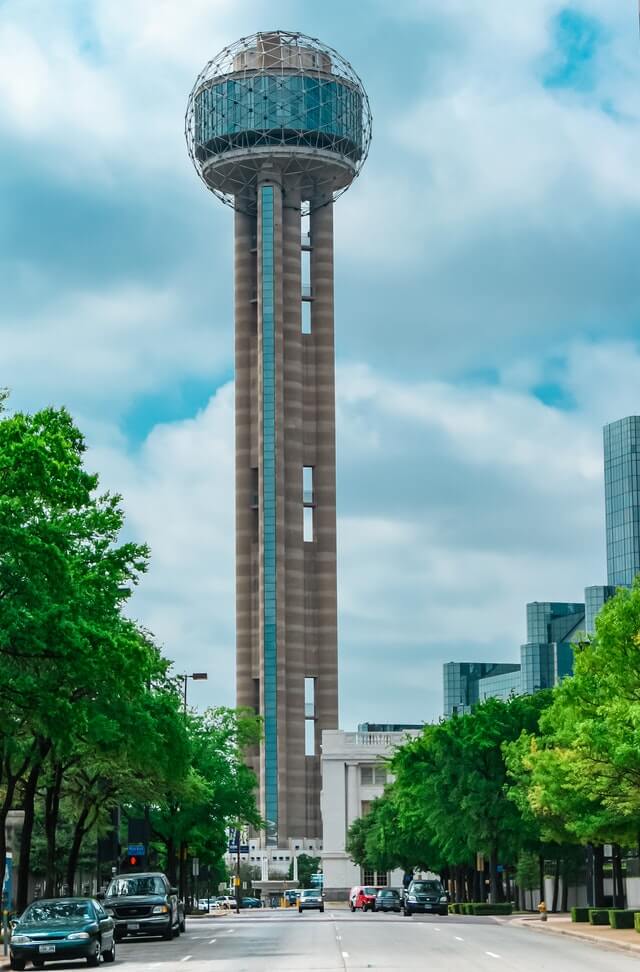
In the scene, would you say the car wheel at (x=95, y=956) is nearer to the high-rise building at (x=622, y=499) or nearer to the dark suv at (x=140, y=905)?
the dark suv at (x=140, y=905)

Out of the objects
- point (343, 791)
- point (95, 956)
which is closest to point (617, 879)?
point (95, 956)

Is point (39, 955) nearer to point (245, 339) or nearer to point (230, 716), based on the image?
point (230, 716)

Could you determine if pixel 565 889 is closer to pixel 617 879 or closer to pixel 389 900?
pixel 389 900

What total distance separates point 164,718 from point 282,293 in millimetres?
129887

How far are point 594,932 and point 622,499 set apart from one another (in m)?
137

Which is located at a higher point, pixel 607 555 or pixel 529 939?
pixel 607 555

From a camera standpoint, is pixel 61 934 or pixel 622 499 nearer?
pixel 61 934

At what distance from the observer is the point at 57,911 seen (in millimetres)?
35844

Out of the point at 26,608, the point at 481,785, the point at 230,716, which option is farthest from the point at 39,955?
the point at 230,716

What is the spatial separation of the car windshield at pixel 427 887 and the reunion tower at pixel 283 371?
9266 cm

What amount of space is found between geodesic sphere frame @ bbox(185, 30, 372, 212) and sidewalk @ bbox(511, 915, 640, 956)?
417ft

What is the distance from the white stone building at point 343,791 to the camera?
Result: 6590 inches

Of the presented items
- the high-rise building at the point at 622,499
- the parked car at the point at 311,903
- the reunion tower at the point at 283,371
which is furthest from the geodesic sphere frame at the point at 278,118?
the parked car at the point at 311,903

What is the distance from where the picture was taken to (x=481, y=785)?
75.4 m
